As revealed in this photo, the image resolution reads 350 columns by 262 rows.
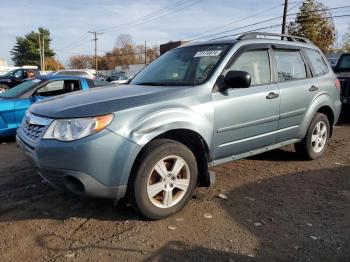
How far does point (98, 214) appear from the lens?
4.02 metres

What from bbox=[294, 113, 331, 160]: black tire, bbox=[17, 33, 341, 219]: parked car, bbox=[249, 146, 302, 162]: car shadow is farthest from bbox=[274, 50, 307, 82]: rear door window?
bbox=[249, 146, 302, 162]: car shadow

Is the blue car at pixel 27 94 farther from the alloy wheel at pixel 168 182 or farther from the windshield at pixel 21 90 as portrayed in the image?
the alloy wheel at pixel 168 182

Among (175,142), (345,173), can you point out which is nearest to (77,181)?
(175,142)

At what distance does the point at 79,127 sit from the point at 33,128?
70cm

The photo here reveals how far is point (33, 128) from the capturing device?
3873 millimetres

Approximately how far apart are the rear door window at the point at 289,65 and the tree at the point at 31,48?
95205mm

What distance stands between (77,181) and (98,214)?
0.67 m

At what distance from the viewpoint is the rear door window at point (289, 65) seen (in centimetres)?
519

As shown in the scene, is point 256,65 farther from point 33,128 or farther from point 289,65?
point 33,128

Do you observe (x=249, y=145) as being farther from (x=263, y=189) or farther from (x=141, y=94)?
(x=141, y=94)

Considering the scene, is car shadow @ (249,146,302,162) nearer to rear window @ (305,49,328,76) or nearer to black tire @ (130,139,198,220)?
rear window @ (305,49,328,76)

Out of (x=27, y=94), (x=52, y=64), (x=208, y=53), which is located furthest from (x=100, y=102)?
(x=52, y=64)

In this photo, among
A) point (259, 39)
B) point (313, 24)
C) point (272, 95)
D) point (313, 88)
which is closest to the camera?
point (272, 95)

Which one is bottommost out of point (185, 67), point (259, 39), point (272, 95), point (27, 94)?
point (27, 94)
